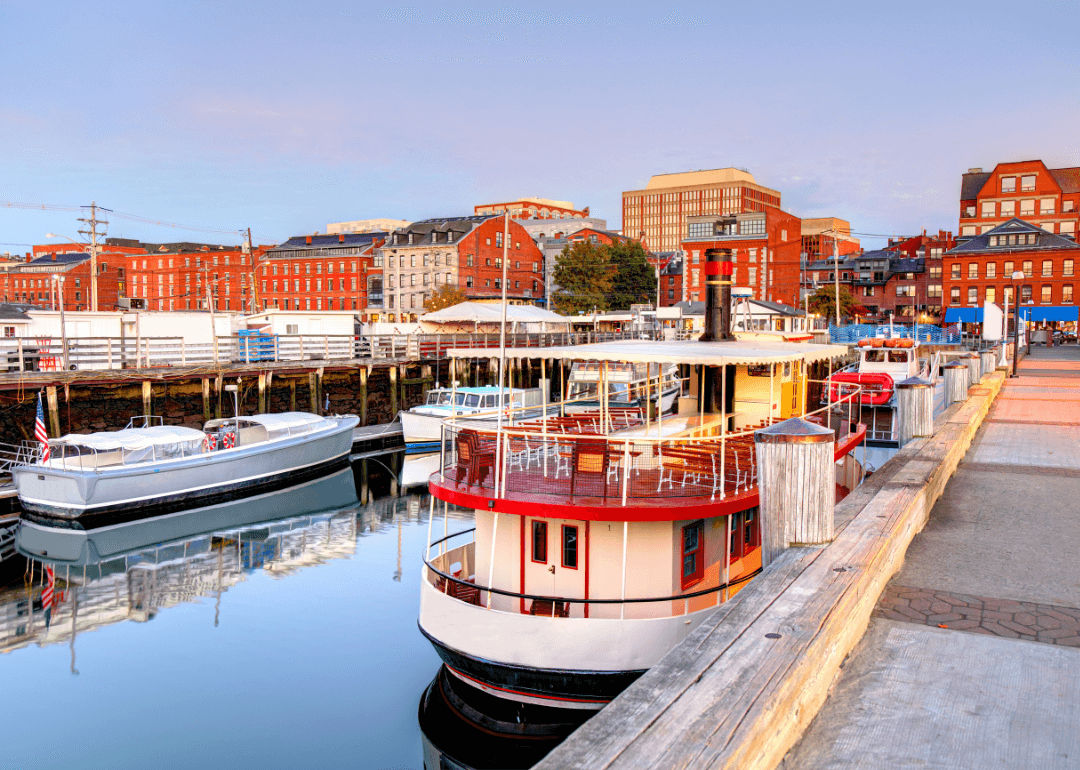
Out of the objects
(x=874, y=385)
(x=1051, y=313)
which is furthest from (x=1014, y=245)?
(x=874, y=385)

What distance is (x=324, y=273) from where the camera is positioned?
99562mm

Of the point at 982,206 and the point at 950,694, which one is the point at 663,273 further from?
the point at 950,694

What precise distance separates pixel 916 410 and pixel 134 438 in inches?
816

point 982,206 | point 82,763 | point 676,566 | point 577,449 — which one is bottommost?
point 82,763

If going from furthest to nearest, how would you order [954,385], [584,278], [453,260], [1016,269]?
[453,260] → [584,278] → [1016,269] → [954,385]

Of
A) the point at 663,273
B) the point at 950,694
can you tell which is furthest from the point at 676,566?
the point at 663,273

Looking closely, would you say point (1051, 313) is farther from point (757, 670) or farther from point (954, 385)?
point (757, 670)

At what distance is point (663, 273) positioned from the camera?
96.6 metres

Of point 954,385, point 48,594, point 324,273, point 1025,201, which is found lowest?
point 48,594

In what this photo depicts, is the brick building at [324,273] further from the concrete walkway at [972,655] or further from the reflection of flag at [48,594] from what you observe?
the concrete walkway at [972,655]

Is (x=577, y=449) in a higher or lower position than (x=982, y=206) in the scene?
lower

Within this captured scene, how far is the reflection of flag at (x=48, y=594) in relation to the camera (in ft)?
55.4

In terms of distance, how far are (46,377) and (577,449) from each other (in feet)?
81.5

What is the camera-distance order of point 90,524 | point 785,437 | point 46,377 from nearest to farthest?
point 785,437, point 90,524, point 46,377
